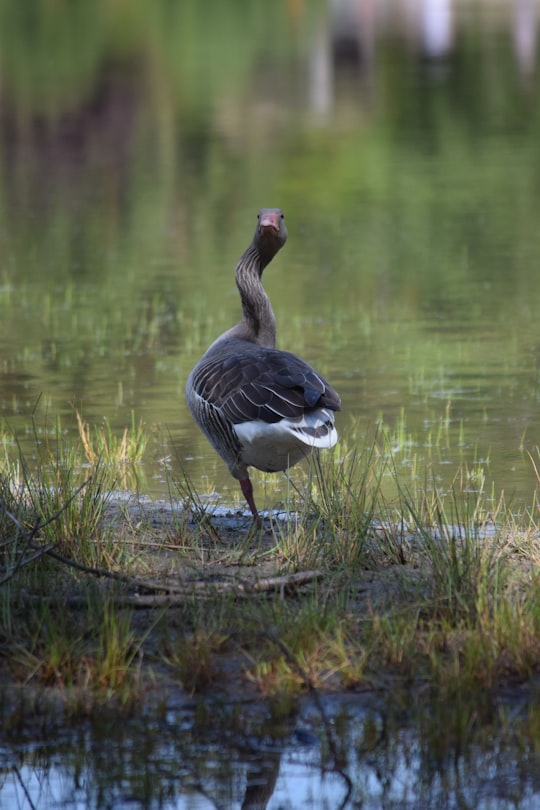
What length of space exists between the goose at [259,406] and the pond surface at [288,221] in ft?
3.58

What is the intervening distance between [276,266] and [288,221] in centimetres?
556

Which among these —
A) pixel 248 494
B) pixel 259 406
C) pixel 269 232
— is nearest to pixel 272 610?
pixel 259 406

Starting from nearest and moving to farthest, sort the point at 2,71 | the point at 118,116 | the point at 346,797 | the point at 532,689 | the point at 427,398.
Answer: the point at 346,797 → the point at 532,689 → the point at 427,398 → the point at 118,116 → the point at 2,71

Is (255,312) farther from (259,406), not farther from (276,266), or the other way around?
(276,266)

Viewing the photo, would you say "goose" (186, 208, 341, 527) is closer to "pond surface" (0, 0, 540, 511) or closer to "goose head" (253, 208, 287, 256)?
"goose head" (253, 208, 287, 256)

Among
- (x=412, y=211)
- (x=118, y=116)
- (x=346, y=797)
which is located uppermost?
(x=118, y=116)

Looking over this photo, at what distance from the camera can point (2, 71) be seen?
147 ft

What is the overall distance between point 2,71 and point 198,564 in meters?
40.5

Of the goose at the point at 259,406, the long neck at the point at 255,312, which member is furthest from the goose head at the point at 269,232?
the goose at the point at 259,406

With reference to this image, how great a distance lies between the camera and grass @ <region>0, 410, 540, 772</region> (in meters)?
5.22

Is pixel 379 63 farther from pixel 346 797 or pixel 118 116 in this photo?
pixel 346 797

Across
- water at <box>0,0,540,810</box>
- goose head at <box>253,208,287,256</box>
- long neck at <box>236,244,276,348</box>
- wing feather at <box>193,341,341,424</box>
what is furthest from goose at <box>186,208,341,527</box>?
water at <box>0,0,540,810</box>

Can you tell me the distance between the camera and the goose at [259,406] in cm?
685

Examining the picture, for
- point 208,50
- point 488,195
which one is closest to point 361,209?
point 488,195
